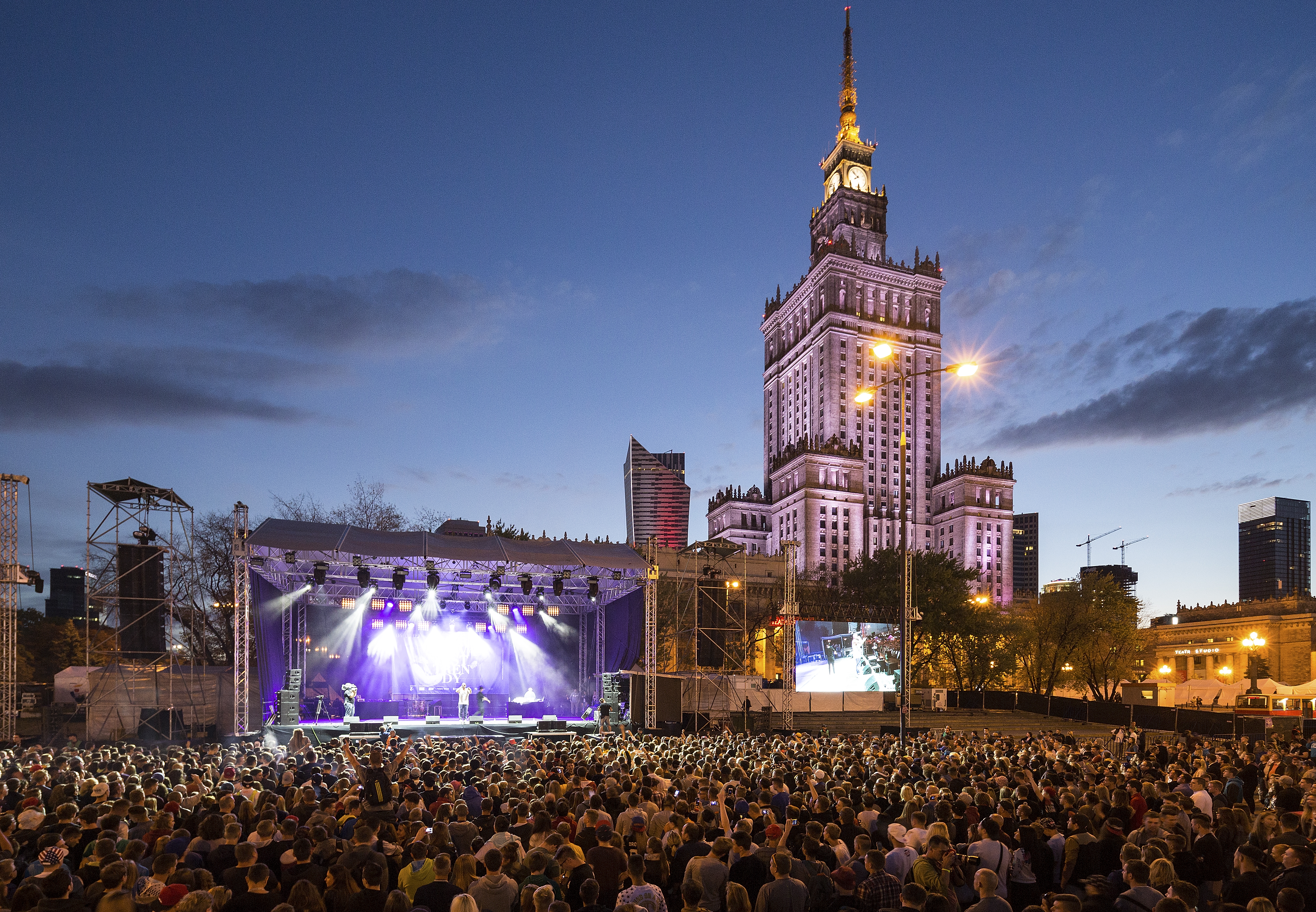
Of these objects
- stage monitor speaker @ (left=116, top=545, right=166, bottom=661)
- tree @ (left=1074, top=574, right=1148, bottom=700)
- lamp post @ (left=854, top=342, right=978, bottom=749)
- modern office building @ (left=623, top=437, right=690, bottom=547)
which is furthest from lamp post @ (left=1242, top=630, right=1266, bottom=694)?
modern office building @ (left=623, top=437, right=690, bottom=547)

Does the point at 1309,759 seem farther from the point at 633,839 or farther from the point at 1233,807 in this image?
the point at 633,839

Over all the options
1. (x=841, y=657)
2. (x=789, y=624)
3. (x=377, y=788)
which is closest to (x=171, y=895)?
(x=377, y=788)

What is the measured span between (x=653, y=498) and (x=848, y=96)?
75722 millimetres

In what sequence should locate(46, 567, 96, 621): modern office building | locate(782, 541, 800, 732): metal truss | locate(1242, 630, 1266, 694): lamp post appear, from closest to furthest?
locate(782, 541, 800, 732): metal truss, locate(1242, 630, 1266, 694): lamp post, locate(46, 567, 96, 621): modern office building

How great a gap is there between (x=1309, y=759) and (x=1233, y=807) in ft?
28.7

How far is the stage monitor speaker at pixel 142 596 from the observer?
2436 cm

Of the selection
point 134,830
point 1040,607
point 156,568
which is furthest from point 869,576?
point 134,830

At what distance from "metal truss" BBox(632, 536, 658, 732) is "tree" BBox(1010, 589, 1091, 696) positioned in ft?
101

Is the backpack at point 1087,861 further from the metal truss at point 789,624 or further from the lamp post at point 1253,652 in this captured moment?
the lamp post at point 1253,652

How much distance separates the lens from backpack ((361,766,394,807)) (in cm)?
859

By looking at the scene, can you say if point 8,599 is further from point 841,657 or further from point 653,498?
point 653,498

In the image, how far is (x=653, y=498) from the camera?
147250 mm

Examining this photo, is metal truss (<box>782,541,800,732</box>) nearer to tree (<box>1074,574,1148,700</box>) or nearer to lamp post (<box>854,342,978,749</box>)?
lamp post (<box>854,342,978,749</box>)

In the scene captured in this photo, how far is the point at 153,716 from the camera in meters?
22.8
